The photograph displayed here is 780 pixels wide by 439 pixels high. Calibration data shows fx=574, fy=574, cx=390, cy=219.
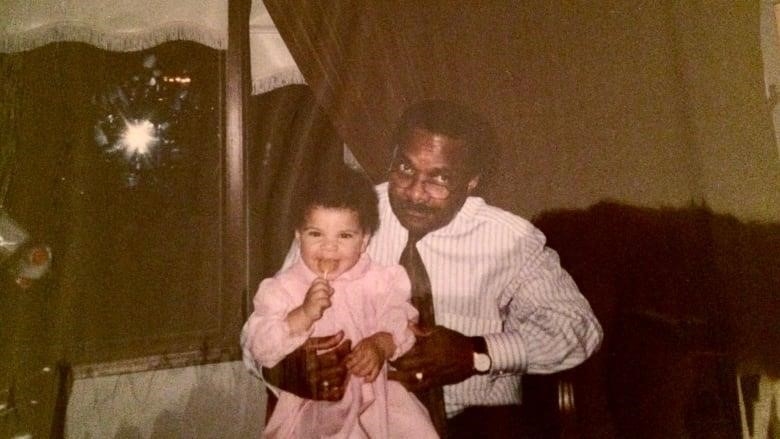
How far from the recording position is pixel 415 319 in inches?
27.3

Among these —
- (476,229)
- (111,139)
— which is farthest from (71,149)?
(476,229)

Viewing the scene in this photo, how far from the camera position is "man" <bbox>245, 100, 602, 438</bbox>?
695 mm

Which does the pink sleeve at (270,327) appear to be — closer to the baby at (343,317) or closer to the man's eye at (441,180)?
the baby at (343,317)

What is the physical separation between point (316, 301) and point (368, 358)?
89mm

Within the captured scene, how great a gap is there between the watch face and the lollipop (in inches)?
8.1

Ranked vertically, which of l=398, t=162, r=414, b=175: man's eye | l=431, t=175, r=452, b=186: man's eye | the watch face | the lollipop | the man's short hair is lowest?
the watch face

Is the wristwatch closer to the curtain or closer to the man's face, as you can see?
the man's face

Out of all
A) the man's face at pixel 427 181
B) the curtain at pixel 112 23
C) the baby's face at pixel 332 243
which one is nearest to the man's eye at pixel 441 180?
the man's face at pixel 427 181

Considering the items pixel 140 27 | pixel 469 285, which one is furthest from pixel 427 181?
pixel 140 27

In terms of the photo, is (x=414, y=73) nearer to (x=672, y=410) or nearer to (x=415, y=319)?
(x=415, y=319)

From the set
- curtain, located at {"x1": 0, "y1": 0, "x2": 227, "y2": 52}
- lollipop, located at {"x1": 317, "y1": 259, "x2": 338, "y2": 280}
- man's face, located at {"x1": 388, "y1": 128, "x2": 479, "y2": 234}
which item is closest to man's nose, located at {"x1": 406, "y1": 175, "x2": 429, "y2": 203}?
man's face, located at {"x1": 388, "y1": 128, "x2": 479, "y2": 234}

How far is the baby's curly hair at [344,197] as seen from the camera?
69cm

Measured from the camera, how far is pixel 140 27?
0.80 meters

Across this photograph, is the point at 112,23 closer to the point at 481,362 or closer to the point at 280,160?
the point at 280,160
